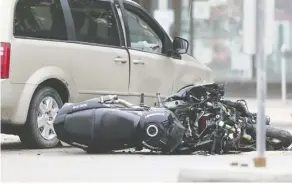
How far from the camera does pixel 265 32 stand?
22.1ft

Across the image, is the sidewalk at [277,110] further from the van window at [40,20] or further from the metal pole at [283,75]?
the van window at [40,20]

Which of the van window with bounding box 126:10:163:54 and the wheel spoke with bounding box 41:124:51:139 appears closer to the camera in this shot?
the wheel spoke with bounding box 41:124:51:139

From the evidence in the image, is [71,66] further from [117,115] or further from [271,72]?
[271,72]

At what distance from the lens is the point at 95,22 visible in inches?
375

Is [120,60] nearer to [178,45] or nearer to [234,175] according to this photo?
[178,45]

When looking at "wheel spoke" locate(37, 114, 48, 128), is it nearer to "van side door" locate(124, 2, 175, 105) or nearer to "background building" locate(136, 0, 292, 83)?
"van side door" locate(124, 2, 175, 105)

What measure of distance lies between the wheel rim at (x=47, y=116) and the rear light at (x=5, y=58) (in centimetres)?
68

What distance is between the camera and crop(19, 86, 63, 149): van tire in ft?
28.4

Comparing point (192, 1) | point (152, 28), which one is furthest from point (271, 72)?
point (152, 28)

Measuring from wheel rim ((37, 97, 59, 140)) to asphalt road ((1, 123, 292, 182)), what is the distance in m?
0.22

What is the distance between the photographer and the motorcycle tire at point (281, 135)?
350 inches

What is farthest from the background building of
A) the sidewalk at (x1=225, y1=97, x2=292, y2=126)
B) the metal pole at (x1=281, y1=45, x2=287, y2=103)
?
the sidewalk at (x1=225, y1=97, x2=292, y2=126)

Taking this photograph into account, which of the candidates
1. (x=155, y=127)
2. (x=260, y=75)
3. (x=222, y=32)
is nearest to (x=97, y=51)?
(x=155, y=127)

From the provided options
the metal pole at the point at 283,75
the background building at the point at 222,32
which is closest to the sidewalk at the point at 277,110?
the metal pole at the point at 283,75
